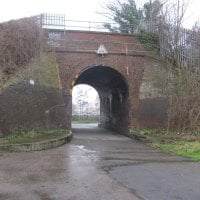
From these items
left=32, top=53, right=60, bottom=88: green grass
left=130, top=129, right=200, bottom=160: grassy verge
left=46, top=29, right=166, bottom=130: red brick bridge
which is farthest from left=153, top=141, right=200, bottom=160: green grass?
left=32, top=53, right=60, bottom=88: green grass

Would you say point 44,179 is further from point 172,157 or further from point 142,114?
point 142,114

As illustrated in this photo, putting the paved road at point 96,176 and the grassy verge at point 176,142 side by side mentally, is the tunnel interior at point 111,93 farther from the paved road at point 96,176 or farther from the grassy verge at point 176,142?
the paved road at point 96,176

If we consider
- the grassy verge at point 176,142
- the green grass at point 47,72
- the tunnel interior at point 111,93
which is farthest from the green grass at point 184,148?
the tunnel interior at point 111,93

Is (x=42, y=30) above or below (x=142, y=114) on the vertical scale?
above

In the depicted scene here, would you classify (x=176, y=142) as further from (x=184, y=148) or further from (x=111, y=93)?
(x=111, y=93)

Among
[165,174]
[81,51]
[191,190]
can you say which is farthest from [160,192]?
[81,51]

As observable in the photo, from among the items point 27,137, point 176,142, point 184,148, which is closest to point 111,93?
point 176,142

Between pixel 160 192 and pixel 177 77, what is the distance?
14389mm

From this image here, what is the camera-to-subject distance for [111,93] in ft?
100.0

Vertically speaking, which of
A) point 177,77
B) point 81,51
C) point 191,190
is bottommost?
point 191,190

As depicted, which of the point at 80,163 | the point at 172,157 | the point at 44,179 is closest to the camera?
the point at 44,179

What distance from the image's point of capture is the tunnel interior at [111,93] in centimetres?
2519

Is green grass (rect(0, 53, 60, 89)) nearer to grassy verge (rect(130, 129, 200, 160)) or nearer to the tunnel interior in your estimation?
the tunnel interior

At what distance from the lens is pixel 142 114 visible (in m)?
23.7
